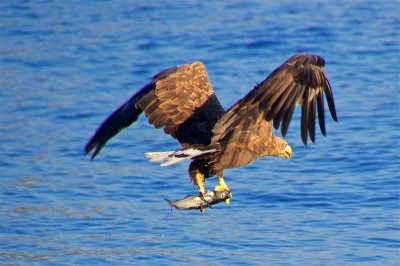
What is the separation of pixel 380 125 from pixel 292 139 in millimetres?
978

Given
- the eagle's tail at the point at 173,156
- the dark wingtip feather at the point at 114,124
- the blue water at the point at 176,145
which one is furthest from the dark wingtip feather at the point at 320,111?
the blue water at the point at 176,145

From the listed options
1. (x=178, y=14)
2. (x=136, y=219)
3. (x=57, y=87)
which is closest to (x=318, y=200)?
(x=136, y=219)

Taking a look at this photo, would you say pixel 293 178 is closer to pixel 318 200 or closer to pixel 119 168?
pixel 318 200

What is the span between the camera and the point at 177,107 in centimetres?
725

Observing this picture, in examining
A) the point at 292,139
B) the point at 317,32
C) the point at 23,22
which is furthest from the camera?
the point at 23,22

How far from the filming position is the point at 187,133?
23.5 feet

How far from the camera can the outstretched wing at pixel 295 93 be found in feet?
20.8

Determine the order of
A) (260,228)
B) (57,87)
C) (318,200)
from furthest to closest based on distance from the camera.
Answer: (57,87)
(318,200)
(260,228)

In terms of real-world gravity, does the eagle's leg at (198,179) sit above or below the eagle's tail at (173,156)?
below

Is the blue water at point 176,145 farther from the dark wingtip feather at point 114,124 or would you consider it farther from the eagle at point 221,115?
the dark wingtip feather at point 114,124

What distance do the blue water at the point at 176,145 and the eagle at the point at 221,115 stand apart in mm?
1089

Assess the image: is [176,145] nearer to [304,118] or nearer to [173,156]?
[173,156]

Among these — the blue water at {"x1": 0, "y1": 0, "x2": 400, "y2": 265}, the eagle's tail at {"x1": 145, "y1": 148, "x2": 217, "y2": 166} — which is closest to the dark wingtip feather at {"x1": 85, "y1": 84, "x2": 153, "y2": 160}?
the eagle's tail at {"x1": 145, "y1": 148, "x2": 217, "y2": 166}

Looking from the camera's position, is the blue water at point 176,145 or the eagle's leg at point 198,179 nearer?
the eagle's leg at point 198,179
